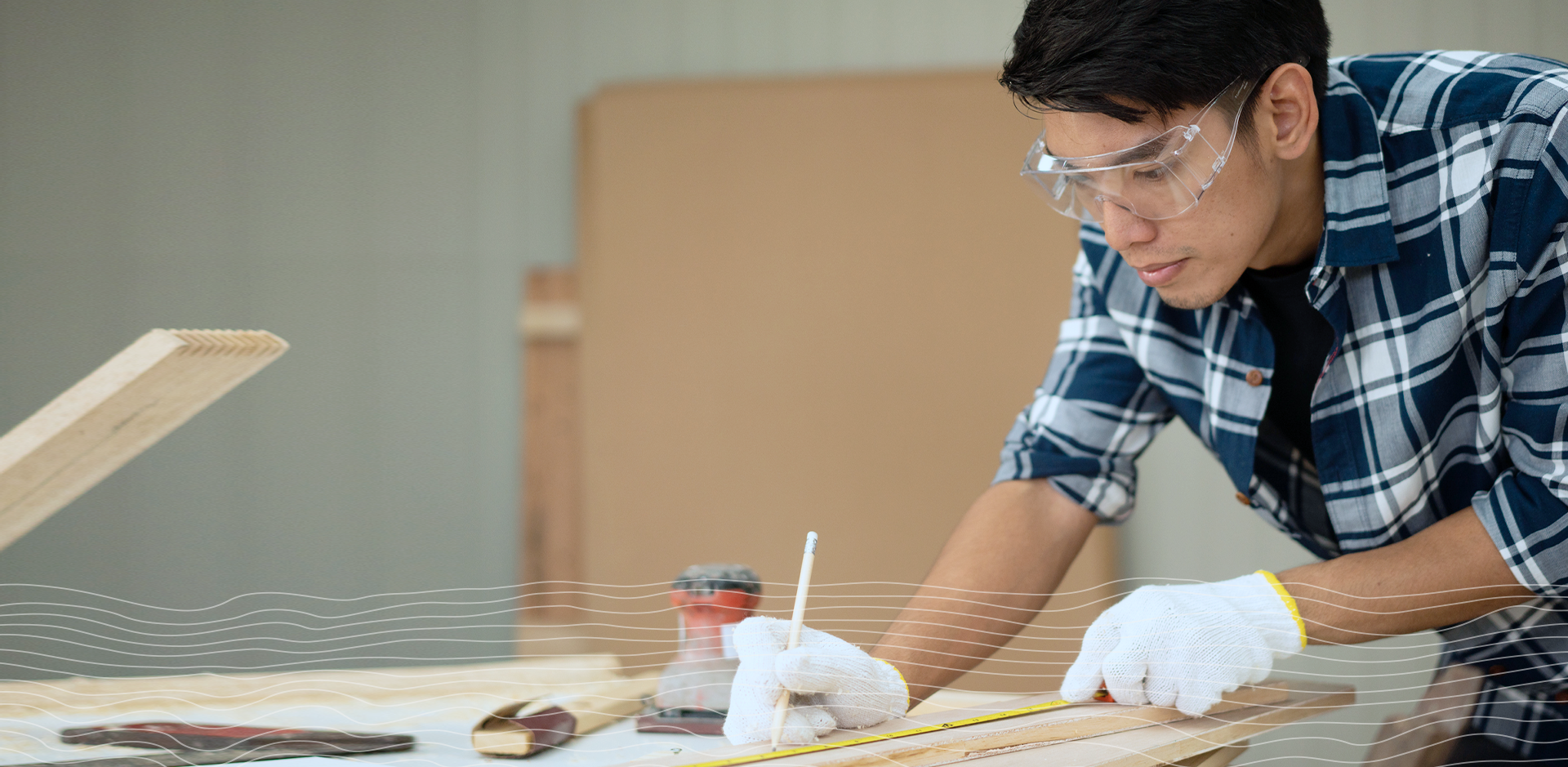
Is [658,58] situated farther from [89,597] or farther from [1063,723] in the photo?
[1063,723]

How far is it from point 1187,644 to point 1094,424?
0.41 m

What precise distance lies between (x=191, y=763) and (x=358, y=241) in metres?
2.21

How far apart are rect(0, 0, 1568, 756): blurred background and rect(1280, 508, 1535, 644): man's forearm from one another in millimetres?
1810

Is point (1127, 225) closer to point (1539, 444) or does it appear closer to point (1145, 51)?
point (1145, 51)

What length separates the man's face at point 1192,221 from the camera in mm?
1026

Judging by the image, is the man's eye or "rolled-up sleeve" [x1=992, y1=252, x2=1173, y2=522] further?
"rolled-up sleeve" [x1=992, y1=252, x2=1173, y2=522]

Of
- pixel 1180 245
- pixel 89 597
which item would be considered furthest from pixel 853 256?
pixel 89 597

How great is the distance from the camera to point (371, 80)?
300cm

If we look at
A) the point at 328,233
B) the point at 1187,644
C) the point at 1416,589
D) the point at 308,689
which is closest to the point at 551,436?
the point at 328,233

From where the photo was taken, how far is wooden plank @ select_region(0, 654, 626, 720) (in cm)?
132

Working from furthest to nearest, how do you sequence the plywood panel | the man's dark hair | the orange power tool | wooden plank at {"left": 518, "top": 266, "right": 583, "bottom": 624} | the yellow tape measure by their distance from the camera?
1. wooden plank at {"left": 518, "top": 266, "right": 583, "bottom": 624}
2. the plywood panel
3. the orange power tool
4. the man's dark hair
5. the yellow tape measure

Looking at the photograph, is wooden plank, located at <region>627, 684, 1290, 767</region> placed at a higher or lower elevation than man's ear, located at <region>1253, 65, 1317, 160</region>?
lower

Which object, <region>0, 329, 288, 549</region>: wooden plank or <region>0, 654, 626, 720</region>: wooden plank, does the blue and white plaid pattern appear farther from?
<region>0, 329, 288, 549</region>: wooden plank

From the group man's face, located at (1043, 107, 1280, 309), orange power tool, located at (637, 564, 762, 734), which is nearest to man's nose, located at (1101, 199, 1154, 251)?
man's face, located at (1043, 107, 1280, 309)
